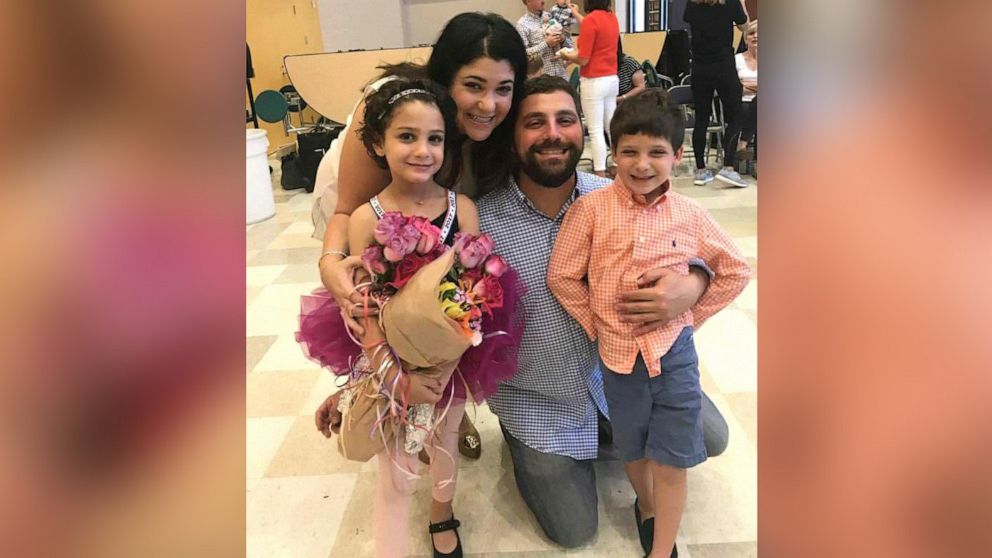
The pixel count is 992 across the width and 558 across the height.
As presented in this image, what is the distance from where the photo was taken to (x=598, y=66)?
456cm

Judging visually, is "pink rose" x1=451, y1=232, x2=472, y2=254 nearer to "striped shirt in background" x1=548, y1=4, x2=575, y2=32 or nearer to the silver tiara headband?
the silver tiara headband

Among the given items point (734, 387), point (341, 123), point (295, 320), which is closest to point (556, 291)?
point (734, 387)

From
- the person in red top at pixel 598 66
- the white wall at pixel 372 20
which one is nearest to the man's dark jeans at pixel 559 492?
the person in red top at pixel 598 66

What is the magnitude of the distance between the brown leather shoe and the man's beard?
0.81m

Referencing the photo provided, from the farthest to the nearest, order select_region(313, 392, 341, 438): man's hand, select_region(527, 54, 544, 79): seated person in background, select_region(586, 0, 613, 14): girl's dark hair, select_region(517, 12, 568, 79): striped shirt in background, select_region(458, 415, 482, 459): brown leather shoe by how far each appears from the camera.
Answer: select_region(517, 12, 568, 79): striped shirt in background < select_region(586, 0, 613, 14): girl's dark hair < select_region(458, 415, 482, 459): brown leather shoe < select_region(527, 54, 544, 79): seated person in background < select_region(313, 392, 341, 438): man's hand

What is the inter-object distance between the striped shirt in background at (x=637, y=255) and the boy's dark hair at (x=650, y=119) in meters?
0.11

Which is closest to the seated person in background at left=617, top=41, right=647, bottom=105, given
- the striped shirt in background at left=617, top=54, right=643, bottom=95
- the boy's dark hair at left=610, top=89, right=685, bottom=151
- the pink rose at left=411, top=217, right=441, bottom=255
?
the striped shirt in background at left=617, top=54, right=643, bottom=95

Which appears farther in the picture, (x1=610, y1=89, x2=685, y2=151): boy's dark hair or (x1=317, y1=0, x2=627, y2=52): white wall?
(x1=317, y1=0, x2=627, y2=52): white wall

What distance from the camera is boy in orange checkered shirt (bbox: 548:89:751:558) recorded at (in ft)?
4.25

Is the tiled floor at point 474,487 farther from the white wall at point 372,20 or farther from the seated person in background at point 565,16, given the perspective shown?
the white wall at point 372,20

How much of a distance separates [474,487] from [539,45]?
3.96m

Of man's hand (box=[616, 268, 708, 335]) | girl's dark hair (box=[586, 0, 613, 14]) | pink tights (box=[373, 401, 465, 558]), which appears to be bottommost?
pink tights (box=[373, 401, 465, 558])

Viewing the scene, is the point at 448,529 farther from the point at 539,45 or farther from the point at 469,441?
the point at 539,45
